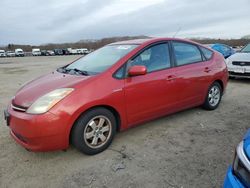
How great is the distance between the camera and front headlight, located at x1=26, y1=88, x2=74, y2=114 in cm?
295

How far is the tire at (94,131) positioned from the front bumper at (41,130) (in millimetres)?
162

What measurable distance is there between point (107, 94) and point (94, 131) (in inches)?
21.1

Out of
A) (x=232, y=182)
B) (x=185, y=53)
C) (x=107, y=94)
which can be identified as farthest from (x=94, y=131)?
(x=185, y=53)

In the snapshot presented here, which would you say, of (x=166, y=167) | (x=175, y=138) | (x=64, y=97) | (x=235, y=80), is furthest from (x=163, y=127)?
(x=235, y=80)

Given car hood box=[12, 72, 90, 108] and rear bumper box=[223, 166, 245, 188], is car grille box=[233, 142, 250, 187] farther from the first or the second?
car hood box=[12, 72, 90, 108]

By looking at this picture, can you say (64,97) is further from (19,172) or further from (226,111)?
(226,111)

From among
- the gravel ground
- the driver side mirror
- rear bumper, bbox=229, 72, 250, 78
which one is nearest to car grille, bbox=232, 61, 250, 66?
rear bumper, bbox=229, 72, 250, 78

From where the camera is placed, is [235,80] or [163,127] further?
[235,80]

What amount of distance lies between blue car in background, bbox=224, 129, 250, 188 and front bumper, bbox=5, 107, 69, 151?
1.99 meters

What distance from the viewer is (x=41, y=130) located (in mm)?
2914

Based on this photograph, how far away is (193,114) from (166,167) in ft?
7.19

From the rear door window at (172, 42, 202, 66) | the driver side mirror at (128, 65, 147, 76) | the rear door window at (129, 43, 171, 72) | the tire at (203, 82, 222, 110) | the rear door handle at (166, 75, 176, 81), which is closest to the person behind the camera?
the driver side mirror at (128, 65, 147, 76)

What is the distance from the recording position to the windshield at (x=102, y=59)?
3.68 metres

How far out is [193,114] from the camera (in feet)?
16.3
